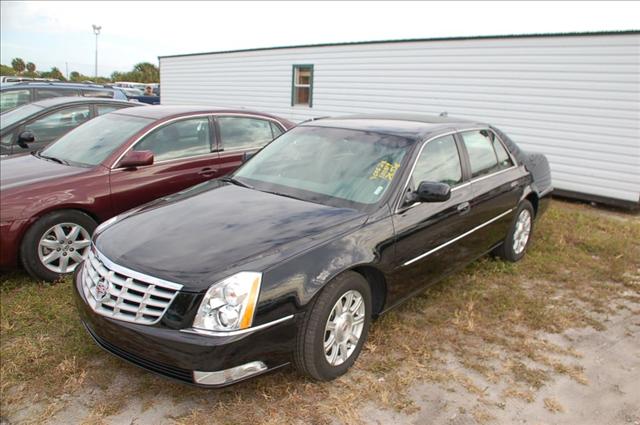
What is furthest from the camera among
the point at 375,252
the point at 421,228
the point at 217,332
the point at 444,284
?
the point at 444,284

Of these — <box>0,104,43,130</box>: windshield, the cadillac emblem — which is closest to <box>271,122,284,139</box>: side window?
<box>0,104,43,130</box>: windshield

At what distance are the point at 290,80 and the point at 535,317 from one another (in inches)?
457

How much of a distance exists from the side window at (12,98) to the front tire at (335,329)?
27.5 ft

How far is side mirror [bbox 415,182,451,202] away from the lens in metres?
3.51

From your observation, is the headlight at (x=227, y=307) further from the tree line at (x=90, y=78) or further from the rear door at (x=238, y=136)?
the tree line at (x=90, y=78)

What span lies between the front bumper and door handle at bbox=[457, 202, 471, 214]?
194 cm

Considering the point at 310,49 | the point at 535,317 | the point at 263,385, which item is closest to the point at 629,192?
the point at 535,317

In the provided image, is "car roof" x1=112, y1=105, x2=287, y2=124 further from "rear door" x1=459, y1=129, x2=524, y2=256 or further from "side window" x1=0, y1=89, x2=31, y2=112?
"side window" x1=0, y1=89, x2=31, y2=112

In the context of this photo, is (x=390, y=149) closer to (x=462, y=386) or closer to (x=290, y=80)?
(x=462, y=386)

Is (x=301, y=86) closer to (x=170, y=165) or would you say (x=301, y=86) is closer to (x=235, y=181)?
(x=170, y=165)

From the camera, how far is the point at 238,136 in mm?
5988

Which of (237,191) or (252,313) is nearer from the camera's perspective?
(252,313)

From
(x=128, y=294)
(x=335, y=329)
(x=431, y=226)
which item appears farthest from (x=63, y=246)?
(x=431, y=226)

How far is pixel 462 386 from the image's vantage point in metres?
3.18
